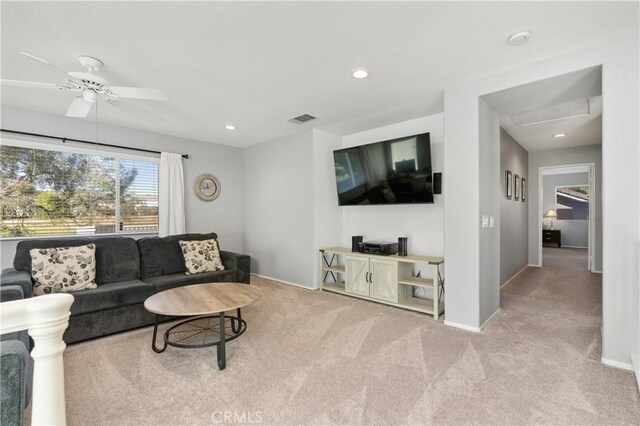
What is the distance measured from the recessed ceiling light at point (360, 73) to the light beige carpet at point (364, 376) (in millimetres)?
2449

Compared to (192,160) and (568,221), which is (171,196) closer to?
(192,160)

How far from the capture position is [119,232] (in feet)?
14.1

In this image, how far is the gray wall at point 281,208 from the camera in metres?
4.61

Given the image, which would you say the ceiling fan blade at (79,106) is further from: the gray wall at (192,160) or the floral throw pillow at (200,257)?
the floral throw pillow at (200,257)

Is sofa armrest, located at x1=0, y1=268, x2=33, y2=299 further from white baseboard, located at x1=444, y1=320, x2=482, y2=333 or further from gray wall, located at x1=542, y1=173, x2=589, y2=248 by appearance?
gray wall, located at x1=542, y1=173, x2=589, y2=248

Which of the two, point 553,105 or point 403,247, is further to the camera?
point 403,247

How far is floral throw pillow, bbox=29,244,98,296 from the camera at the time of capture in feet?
9.42

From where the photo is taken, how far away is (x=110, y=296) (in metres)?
2.89

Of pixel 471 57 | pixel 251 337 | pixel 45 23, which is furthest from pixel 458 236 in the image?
pixel 45 23

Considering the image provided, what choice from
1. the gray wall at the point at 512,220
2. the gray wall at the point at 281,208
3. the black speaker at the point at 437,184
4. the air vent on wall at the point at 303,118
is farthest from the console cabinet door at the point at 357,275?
the gray wall at the point at 512,220

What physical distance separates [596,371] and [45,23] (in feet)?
14.8

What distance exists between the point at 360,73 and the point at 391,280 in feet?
7.83

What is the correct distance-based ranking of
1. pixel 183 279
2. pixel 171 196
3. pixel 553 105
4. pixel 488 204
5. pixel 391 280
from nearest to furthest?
pixel 488 204, pixel 553 105, pixel 183 279, pixel 391 280, pixel 171 196

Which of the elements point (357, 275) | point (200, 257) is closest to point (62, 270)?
point (200, 257)
